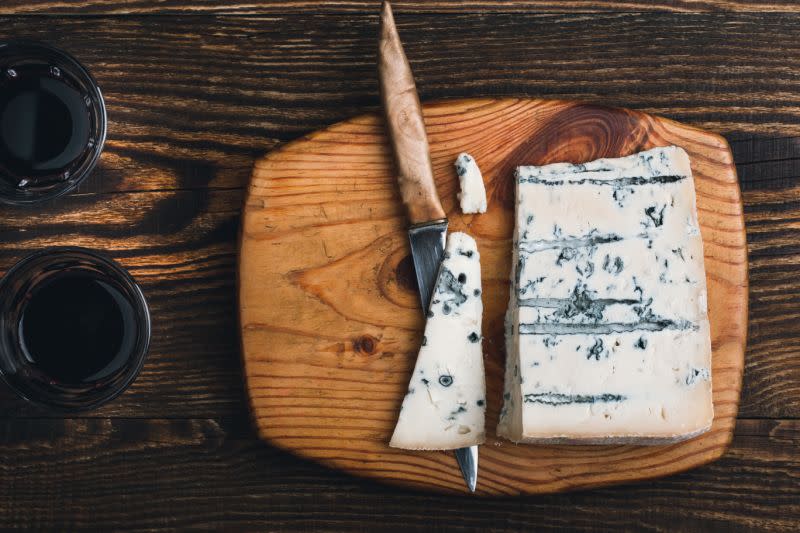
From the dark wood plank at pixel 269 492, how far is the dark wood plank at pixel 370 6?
0.88 metres

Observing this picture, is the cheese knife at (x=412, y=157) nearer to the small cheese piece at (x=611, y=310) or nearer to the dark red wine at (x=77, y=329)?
the small cheese piece at (x=611, y=310)

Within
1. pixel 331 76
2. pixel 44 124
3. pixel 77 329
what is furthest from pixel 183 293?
pixel 331 76

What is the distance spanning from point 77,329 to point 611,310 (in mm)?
993

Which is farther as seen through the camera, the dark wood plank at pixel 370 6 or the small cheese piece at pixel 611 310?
the dark wood plank at pixel 370 6

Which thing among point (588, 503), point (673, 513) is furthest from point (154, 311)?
point (673, 513)

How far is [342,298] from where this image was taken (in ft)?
4.29

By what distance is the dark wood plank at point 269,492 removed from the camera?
1.38 meters

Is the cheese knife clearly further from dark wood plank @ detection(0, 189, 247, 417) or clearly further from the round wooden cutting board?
dark wood plank @ detection(0, 189, 247, 417)

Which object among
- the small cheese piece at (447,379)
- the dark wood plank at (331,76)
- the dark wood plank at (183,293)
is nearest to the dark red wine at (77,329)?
the dark wood plank at (183,293)

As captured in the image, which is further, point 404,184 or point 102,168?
point 102,168

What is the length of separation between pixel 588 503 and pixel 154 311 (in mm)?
993

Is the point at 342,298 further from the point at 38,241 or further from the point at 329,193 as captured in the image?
the point at 38,241

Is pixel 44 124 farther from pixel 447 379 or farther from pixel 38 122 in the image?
pixel 447 379

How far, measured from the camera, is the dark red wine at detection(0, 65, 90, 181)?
1281mm
